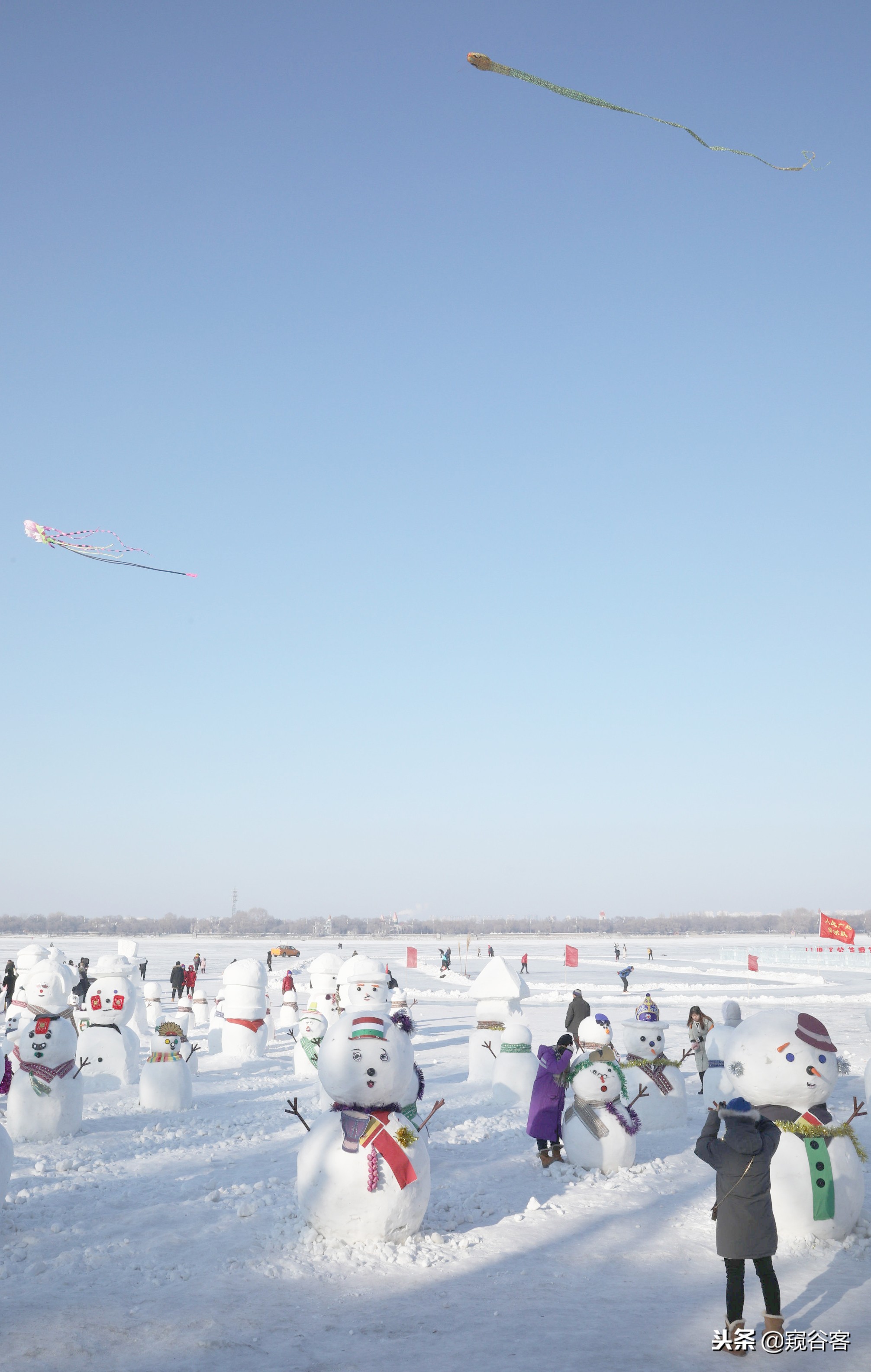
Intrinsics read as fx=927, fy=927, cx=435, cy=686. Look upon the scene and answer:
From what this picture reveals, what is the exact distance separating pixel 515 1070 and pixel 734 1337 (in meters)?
6.86

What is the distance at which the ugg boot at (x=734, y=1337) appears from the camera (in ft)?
15.3

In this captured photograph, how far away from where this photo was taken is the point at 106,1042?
1252 centimetres

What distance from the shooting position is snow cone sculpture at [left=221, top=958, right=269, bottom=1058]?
48.5 feet

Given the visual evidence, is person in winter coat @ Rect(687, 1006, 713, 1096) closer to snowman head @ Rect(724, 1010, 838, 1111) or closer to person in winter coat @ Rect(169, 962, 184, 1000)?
snowman head @ Rect(724, 1010, 838, 1111)

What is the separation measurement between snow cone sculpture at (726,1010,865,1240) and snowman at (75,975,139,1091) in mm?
8939

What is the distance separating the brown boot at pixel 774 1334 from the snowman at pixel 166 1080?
767cm

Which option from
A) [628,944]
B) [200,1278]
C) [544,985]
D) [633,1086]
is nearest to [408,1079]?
[200,1278]

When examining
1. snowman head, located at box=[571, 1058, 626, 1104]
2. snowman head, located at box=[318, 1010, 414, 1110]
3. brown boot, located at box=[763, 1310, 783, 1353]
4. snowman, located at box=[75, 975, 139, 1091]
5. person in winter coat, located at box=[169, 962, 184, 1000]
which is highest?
snowman head, located at box=[318, 1010, 414, 1110]

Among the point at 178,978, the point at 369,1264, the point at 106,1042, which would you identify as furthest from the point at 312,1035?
the point at 178,978

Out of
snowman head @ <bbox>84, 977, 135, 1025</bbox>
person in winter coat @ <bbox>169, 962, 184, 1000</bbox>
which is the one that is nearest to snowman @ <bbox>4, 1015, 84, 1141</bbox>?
snowman head @ <bbox>84, 977, 135, 1025</bbox>

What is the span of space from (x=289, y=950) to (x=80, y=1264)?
48405 mm

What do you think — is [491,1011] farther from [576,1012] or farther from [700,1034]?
[700,1034]

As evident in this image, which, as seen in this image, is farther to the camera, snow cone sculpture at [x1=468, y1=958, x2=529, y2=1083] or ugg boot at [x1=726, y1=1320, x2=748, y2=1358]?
snow cone sculpture at [x1=468, y1=958, x2=529, y2=1083]

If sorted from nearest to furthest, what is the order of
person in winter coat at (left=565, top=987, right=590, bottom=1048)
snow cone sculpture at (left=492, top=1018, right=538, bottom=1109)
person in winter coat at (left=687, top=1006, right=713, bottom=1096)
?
snow cone sculpture at (left=492, top=1018, right=538, bottom=1109), person in winter coat at (left=687, top=1006, right=713, bottom=1096), person in winter coat at (left=565, top=987, right=590, bottom=1048)
